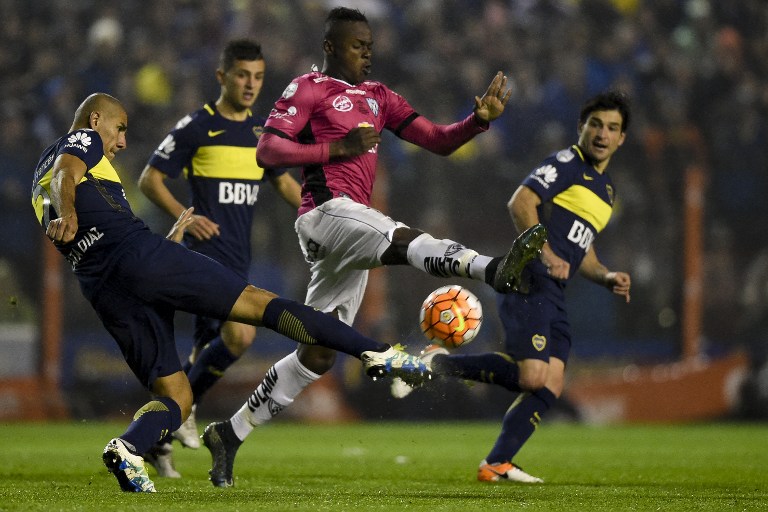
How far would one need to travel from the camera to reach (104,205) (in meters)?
4.84

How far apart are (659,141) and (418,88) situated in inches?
105

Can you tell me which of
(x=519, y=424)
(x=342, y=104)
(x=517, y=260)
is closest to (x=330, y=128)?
(x=342, y=104)

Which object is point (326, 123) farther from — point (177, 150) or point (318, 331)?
point (177, 150)

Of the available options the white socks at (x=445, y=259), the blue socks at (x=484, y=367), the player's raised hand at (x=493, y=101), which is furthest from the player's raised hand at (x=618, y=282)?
the white socks at (x=445, y=259)

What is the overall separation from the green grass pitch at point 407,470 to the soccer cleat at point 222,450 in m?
0.08

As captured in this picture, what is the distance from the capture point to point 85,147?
4.80m

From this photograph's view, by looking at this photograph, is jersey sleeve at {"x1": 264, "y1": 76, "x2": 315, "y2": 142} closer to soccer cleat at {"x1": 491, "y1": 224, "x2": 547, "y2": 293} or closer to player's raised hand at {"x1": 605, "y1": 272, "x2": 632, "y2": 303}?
soccer cleat at {"x1": 491, "y1": 224, "x2": 547, "y2": 293}

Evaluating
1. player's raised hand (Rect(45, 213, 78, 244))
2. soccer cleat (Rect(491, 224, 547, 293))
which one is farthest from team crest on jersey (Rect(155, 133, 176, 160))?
soccer cleat (Rect(491, 224, 547, 293))

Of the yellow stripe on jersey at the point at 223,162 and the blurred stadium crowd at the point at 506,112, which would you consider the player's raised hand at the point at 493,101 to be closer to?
the yellow stripe on jersey at the point at 223,162

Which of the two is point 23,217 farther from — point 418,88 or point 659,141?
point 659,141

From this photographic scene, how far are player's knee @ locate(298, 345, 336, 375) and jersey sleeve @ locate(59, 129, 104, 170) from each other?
1423 millimetres

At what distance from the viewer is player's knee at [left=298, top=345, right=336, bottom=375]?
5.65m

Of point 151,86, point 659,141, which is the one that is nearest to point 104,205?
point 151,86

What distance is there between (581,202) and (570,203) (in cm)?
7
